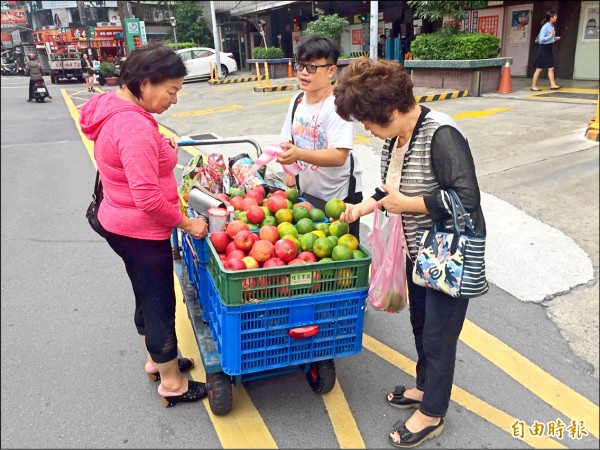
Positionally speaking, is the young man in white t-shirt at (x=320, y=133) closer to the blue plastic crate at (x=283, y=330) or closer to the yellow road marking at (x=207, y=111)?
the blue plastic crate at (x=283, y=330)

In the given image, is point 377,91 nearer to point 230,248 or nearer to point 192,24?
point 230,248

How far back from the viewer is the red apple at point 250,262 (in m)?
2.40

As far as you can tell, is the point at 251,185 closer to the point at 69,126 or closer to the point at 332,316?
the point at 332,316

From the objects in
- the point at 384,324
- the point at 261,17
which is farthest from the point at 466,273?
the point at 261,17

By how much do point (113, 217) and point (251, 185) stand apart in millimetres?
1110

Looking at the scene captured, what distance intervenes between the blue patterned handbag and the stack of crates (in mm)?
342

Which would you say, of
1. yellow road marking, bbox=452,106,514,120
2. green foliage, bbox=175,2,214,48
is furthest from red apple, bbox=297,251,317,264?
green foliage, bbox=175,2,214,48

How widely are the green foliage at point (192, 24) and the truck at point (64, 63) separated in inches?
288

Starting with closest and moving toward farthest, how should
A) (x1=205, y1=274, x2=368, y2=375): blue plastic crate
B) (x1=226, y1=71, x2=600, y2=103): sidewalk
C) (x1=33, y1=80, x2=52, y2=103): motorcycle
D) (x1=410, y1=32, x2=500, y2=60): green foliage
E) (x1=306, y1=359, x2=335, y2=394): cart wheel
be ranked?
(x1=205, y1=274, x2=368, y2=375): blue plastic crate → (x1=306, y1=359, x2=335, y2=394): cart wheel → (x1=226, y1=71, x2=600, y2=103): sidewalk → (x1=410, y1=32, x2=500, y2=60): green foliage → (x1=33, y1=80, x2=52, y2=103): motorcycle

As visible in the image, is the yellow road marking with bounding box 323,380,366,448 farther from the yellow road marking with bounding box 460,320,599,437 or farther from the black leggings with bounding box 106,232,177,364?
the yellow road marking with bounding box 460,320,599,437

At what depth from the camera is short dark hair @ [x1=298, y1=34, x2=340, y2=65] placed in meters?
2.96

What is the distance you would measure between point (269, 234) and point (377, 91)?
0.94 metres

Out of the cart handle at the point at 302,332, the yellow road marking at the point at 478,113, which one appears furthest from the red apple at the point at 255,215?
the yellow road marking at the point at 478,113

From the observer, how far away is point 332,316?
8.17ft
